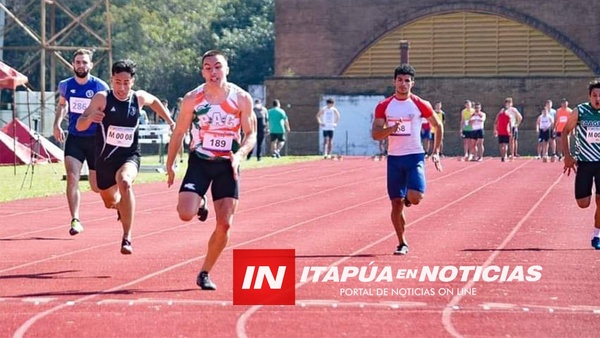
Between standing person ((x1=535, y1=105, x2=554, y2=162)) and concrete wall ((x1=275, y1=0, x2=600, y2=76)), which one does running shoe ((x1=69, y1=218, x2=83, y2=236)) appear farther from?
concrete wall ((x1=275, y1=0, x2=600, y2=76))

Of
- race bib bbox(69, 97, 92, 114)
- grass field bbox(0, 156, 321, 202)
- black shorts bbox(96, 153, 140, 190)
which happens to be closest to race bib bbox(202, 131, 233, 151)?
black shorts bbox(96, 153, 140, 190)

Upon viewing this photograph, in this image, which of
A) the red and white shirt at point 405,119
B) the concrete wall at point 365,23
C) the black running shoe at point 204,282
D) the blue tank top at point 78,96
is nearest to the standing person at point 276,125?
the concrete wall at point 365,23

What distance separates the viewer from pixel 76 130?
1558cm

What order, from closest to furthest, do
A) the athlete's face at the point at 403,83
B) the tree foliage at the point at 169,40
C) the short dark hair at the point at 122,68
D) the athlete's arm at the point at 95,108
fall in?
the short dark hair at the point at 122,68 < the athlete's arm at the point at 95,108 < the athlete's face at the point at 403,83 < the tree foliage at the point at 169,40

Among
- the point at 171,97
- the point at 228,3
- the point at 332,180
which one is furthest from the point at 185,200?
the point at 228,3

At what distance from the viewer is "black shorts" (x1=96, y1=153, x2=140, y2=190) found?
13.9 meters

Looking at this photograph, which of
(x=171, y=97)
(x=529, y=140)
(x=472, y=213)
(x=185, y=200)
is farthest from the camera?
(x=171, y=97)

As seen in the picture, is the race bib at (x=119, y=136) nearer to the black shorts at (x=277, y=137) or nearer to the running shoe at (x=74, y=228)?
the running shoe at (x=74, y=228)

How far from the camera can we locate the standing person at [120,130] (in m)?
13.6

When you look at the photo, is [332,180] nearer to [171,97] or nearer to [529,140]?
[529,140]

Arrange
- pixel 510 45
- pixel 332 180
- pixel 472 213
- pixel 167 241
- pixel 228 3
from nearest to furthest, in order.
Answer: pixel 167 241 → pixel 472 213 → pixel 332 180 → pixel 510 45 → pixel 228 3

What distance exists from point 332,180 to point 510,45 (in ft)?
109

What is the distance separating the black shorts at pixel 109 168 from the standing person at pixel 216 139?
2.53 m

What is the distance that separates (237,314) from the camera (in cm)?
979
